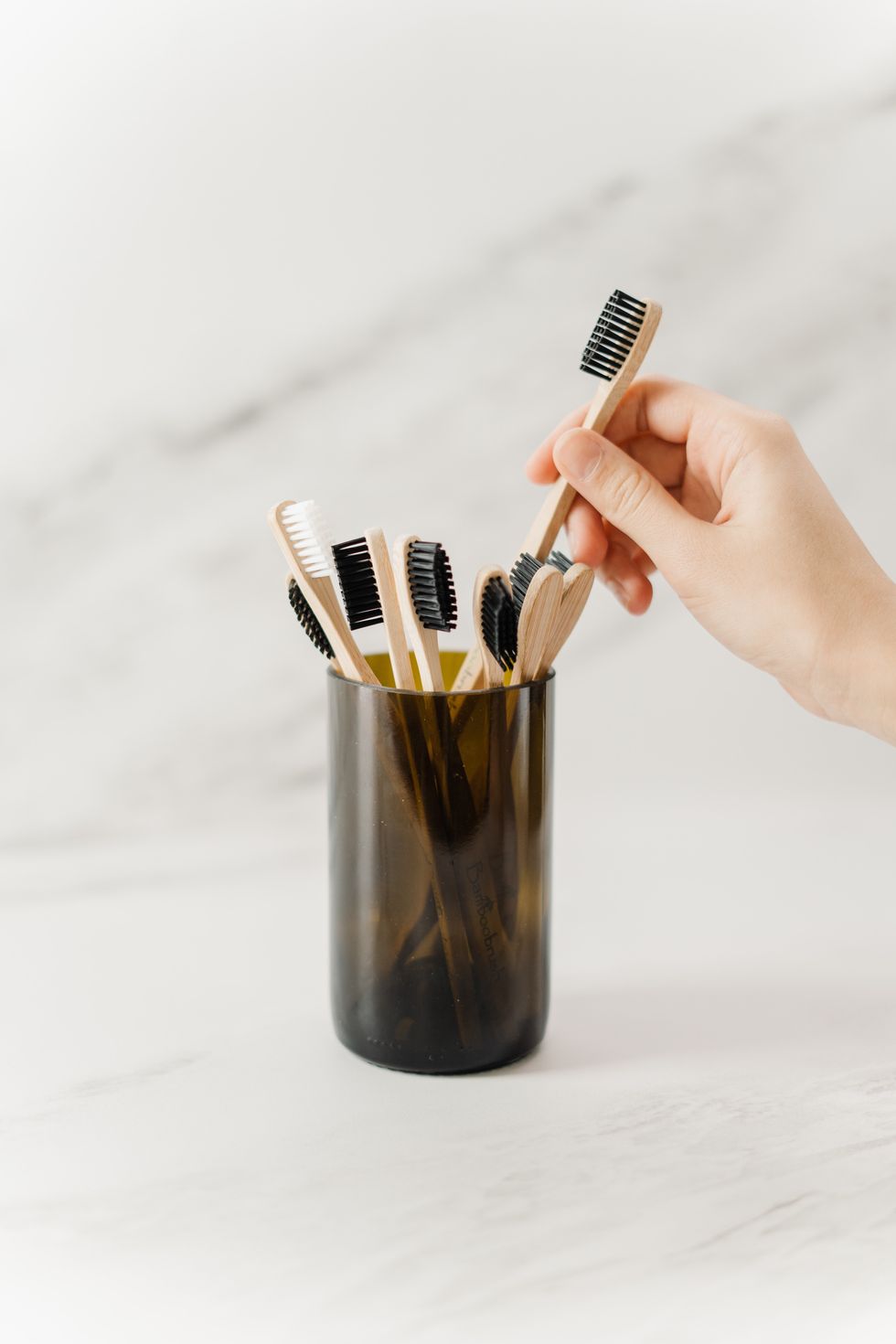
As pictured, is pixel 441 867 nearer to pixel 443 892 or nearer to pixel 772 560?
pixel 443 892

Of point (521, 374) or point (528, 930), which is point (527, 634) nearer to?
point (528, 930)

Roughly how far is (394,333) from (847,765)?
511 millimetres

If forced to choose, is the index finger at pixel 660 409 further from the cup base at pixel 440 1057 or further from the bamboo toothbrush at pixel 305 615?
the cup base at pixel 440 1057

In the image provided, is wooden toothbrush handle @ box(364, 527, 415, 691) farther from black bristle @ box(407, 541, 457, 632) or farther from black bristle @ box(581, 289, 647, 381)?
black bristle @ box(581, 289, 647, 381)

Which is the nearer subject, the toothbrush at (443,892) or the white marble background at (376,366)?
the toothbrush at (443,892)

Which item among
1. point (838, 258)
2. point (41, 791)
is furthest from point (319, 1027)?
point (838, 258)

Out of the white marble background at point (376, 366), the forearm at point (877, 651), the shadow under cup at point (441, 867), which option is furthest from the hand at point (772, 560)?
the white marble background at point (376, 366)

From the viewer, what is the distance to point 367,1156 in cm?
65

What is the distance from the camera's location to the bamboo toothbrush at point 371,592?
689mm

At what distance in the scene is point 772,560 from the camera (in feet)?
2.42

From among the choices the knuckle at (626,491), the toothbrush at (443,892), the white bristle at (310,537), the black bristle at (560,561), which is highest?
the knuckle at (626,491)

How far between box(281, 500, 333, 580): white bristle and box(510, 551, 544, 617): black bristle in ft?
0.30

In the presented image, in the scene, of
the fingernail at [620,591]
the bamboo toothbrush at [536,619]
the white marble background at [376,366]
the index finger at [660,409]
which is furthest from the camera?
the white marble background at [376,366]

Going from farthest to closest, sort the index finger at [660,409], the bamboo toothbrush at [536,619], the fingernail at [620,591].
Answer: the fingernail at [620,591], the index finger at [660,409], the bamboo toothbrush at [536,619]
